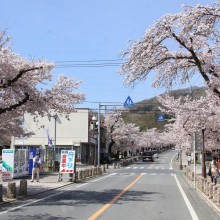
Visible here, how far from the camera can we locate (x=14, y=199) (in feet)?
55.9

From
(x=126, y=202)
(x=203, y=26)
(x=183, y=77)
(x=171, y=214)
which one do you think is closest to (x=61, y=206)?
(x=126, y=202)

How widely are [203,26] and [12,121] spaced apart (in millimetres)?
11462

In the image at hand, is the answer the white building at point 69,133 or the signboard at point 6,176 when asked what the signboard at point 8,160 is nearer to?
the signboard at point 6,176

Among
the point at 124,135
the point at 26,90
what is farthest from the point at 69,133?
the point at 26,90

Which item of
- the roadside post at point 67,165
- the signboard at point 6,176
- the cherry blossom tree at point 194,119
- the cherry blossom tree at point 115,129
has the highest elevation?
the cherry blossom tree at point 115,129

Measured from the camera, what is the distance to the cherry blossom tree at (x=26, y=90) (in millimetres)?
17188

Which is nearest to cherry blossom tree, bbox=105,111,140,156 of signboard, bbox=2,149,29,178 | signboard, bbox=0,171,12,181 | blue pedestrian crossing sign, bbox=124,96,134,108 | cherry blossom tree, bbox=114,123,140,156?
cherry blossom tree, bbox=114,123,140,156

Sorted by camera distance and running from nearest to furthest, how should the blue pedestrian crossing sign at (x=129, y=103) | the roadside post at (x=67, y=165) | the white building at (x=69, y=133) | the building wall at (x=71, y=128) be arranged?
1. the roadside post at (x=67, y=165)
2. the blue pedestrian crossing sign at (x=129, y=103)
3. the white building at (x=69, y=133)
4. the building wall at (x=71, y=128)

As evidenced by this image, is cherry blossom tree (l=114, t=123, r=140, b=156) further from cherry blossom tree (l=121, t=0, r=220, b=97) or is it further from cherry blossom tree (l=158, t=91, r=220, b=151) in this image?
cherry blossom tree (l=121, t=0, r=220, b=97)

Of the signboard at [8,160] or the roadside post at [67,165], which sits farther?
the signboard at [8,160]

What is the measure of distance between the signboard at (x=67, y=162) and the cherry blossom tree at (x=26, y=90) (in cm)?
889

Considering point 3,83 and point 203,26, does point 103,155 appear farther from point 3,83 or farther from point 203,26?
point 203,26

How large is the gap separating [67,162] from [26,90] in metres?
Answer: 12.4

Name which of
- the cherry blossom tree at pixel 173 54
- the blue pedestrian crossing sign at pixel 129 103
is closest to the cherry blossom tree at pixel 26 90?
the cherry blossom tree at pixel 173 54
